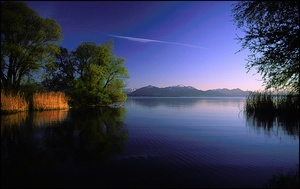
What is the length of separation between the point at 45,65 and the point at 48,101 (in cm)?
566

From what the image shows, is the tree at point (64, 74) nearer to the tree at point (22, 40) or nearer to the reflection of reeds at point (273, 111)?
the tree at point (22, 40)

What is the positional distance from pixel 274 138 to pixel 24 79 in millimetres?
29432

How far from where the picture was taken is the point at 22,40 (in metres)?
27.8

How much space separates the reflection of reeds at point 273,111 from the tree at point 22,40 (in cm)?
2483

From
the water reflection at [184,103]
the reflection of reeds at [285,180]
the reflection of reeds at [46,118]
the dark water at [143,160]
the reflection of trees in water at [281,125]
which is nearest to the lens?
the reflection of reeds at [285,180]

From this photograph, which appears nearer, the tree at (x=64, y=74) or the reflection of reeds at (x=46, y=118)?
→ the reflection of reeds at (x=46, y=118)

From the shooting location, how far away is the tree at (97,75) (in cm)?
3797

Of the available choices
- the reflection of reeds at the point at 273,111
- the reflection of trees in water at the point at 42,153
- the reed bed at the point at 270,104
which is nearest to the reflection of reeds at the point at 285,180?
the reflection of trees in water at the point at 42,153

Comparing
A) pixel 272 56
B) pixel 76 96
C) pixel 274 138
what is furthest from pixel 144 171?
pixel 76 96

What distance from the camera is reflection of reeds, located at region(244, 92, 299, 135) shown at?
13883mm

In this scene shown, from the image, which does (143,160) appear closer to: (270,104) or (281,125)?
(281,125)

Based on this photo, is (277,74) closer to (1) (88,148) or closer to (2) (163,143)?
(2) (163,143)

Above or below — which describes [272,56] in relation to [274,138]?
above

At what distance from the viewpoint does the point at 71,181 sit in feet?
17.2
